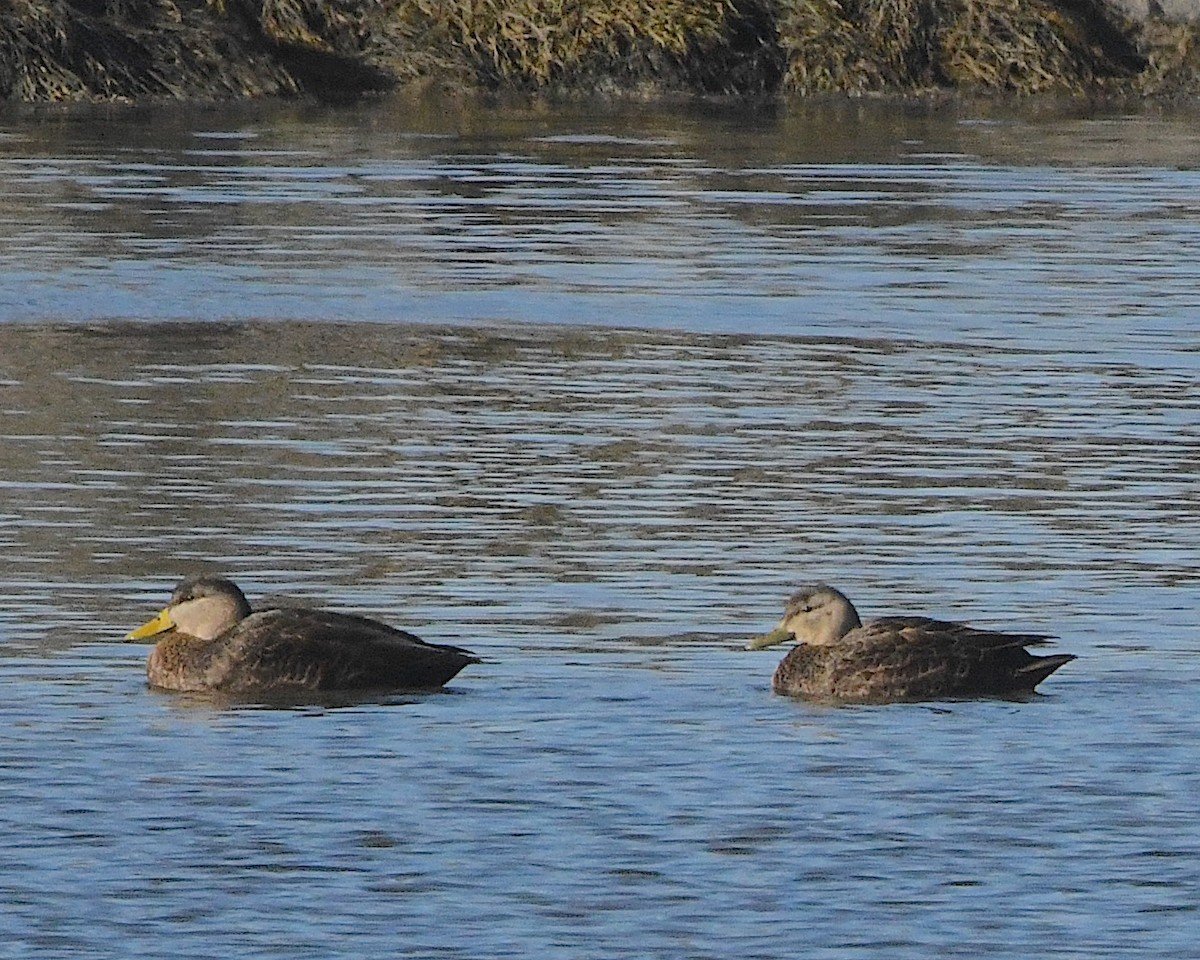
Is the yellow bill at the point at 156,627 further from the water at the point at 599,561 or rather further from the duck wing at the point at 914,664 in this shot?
the duck wing at the point at 914,664

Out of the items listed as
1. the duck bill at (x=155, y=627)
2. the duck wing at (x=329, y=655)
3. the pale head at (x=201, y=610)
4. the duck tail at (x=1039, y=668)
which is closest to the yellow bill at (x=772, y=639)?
the duck tail at (x=1039, y=668)

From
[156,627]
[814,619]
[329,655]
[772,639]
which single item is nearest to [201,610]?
[156,627]

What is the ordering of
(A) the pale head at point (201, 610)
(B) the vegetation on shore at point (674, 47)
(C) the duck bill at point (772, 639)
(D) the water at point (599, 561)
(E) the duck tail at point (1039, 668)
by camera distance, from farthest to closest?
1. (B) the vegetation on shore at point (674, 47)
2. (C) the duck bill at point (772, 639)
3. (A) the pale head at point (201, 610)
4. (E) the duck tail at point (1039, 668)
5. (D) the water at point (599, 561)

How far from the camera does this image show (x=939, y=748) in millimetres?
10352

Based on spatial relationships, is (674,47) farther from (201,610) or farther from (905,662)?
(905,662)

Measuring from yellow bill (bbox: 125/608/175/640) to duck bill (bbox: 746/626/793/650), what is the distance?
1758mm

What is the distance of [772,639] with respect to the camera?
11.3m

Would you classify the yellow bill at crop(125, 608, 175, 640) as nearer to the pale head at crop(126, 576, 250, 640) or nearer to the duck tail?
the pale head at crop(126, 576, 250, 640)

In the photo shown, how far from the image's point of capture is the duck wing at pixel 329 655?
35.9ft

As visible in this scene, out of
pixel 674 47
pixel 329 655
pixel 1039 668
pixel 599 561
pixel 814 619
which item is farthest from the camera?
pixel 674 47

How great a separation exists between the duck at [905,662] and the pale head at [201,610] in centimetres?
165

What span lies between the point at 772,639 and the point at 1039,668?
0.86 metres

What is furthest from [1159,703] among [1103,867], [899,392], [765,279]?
[765,279]

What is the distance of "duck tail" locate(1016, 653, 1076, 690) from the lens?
10.9m
